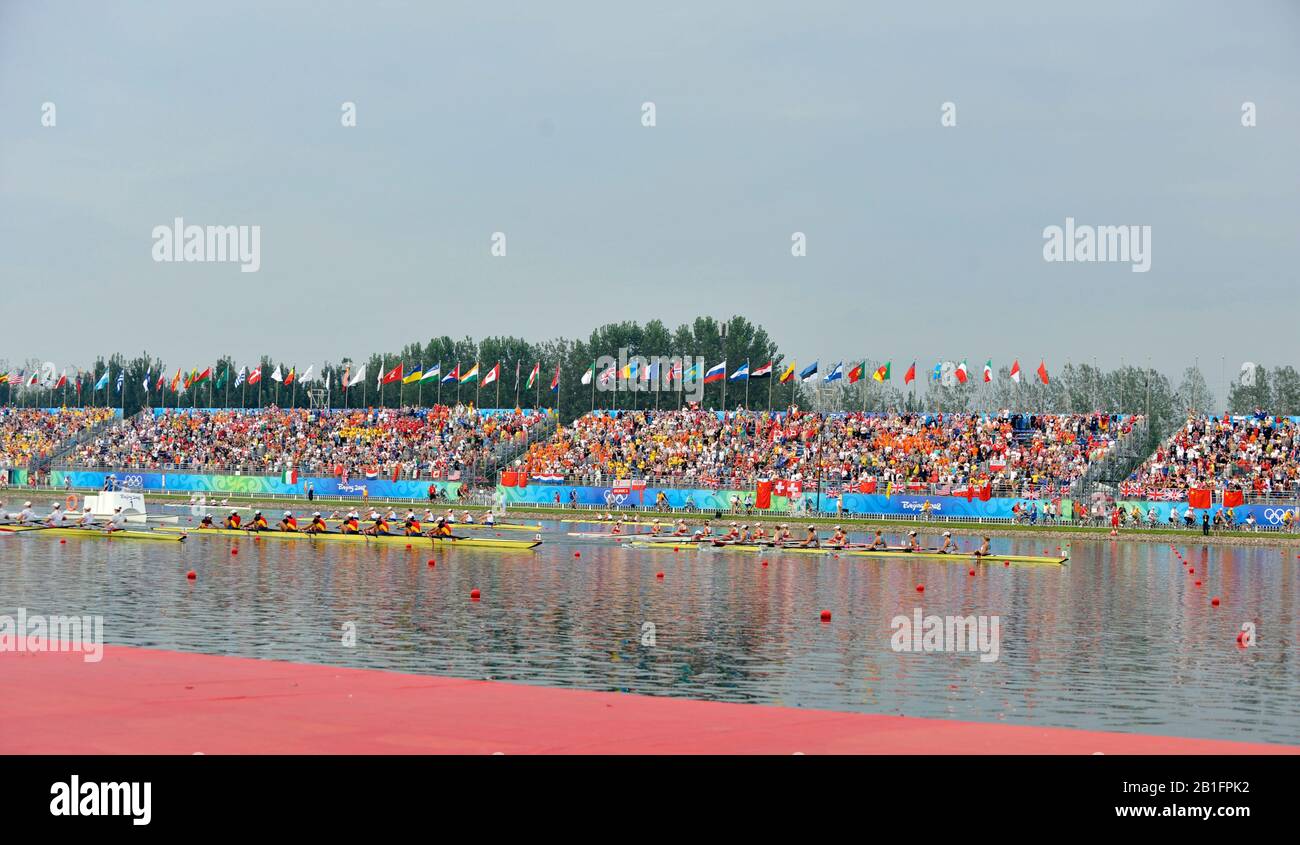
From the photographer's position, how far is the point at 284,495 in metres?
89.7

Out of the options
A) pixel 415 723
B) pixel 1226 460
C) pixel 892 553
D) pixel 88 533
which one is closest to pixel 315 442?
pixel 88 533

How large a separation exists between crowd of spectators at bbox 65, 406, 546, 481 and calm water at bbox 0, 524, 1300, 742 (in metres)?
40.5

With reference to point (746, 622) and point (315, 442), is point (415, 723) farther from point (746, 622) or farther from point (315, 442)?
point (315, 442)

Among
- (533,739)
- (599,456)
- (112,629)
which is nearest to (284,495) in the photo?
(599,456)

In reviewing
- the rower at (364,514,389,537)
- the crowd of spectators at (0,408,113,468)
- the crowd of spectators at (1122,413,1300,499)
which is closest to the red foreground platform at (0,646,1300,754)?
the rower at (364,514,389,537)

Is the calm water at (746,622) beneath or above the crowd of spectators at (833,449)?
beneath

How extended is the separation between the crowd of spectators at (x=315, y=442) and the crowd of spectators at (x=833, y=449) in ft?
16.3

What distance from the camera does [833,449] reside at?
78062mm

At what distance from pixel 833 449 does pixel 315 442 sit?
1613 inches

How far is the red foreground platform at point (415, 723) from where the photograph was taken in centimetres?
1230

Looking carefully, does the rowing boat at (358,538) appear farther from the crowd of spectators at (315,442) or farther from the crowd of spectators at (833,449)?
the crowd of spectators at (315,442)

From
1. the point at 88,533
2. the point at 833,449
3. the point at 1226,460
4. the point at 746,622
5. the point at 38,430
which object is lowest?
the point at 746,622

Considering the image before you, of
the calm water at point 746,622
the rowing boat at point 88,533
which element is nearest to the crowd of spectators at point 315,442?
the rowing boat at point 88,533
